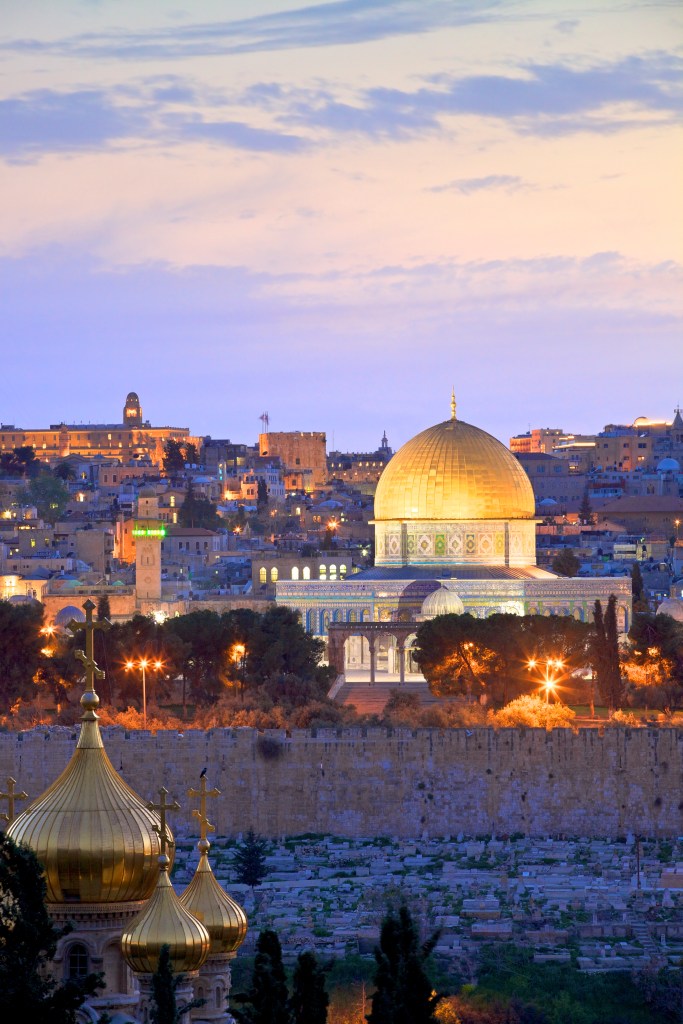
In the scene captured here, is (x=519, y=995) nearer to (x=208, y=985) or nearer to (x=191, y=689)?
(x=208, y=985)

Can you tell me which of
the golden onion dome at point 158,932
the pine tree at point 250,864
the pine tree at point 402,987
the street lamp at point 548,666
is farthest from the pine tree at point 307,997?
the street lamp at point 548,666

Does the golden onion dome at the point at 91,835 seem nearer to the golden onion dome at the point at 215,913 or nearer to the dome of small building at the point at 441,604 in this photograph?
the golden onion dome at the point at 215,913

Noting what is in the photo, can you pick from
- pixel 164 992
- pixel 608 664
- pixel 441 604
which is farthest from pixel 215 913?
pixel 441 604

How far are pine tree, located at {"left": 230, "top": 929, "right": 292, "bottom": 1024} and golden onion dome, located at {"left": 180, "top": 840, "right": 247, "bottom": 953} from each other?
0.37 metres

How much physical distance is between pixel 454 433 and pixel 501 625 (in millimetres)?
16756

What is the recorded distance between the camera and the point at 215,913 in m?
34.4

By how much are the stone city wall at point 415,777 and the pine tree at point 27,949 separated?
3229cm

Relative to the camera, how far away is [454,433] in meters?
96.2

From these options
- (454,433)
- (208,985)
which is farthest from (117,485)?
(208,985)

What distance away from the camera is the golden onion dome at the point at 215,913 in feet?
113

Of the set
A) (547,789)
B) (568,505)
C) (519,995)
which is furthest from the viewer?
(568,505)

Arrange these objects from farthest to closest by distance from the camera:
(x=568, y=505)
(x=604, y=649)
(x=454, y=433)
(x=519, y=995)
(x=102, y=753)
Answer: (x=568, y=505) → (x=454, y=433) → (x=604, y=649) → (x=519, y=995) → (x=102, y=753)

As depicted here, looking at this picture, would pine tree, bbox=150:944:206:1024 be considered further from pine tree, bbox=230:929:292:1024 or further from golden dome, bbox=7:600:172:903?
pine tree, bbox=230:929:292:1024

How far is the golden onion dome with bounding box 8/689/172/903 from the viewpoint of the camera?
32.6m
